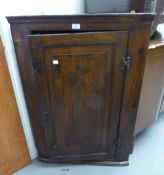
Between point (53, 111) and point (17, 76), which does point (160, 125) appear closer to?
point (53, 111)

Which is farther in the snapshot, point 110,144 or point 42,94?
point 110,144

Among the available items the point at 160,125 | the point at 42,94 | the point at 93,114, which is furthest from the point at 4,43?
the point at 160,125

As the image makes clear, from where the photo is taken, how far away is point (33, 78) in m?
1.06

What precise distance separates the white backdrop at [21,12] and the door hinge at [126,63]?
0.52m

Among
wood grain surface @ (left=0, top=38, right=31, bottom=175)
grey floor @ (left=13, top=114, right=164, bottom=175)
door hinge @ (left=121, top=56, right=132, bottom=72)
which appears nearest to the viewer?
door hinge @ (left=121, top=56, right=132, bottom=72)

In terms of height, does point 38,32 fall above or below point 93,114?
above

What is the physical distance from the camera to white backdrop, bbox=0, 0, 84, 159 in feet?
3.39

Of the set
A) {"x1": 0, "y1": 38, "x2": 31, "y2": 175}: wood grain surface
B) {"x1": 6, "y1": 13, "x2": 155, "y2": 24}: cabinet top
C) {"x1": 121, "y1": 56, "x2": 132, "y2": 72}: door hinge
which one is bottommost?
{"x1": 0, "y1": 38, "x2": 31, "y2": 175}: wood grain surface

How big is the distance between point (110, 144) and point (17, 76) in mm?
775

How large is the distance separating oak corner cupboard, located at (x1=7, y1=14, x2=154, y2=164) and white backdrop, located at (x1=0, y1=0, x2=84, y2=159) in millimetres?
123

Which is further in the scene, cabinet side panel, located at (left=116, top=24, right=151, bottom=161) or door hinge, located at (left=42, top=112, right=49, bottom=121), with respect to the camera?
door hinge, located at (left=42, top=112, right=49, bottom=121)

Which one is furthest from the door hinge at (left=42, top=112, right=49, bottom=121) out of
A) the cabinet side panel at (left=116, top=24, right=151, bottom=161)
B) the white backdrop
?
the cabinet side panel at (left=116, top=24, right=151, bottom=161)

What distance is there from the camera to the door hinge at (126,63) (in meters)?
1.00

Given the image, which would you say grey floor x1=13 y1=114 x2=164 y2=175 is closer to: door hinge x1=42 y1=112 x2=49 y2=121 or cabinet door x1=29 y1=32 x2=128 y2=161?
cabinet door x1=29 y1=32 x2=128 y2=161
